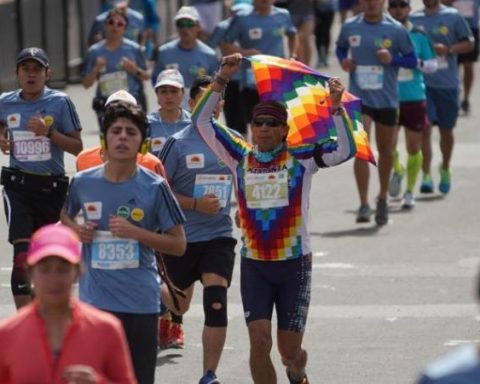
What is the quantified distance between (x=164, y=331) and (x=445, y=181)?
7759 mm

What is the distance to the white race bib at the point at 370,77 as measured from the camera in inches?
690

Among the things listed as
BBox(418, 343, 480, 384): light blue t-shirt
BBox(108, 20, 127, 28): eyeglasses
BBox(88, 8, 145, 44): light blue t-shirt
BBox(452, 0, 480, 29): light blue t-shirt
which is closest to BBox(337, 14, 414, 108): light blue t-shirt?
BBox(108, 20, 127, 28): eyeglasses

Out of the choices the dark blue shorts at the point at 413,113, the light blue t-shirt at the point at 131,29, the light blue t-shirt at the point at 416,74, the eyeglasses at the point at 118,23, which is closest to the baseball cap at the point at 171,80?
the light blue t-shirt at the point at 416,74

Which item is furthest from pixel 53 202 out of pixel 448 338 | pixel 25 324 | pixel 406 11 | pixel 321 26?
pixel 321 26

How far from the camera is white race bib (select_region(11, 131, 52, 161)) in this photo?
11906 millimetres

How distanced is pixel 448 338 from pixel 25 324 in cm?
632

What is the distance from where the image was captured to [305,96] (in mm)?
10977

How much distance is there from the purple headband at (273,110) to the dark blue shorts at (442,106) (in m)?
9.45

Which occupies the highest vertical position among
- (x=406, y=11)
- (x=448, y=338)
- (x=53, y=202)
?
(x=406, y=11)

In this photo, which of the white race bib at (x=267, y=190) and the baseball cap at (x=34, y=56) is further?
the baseball cap at (x=34, y=56)

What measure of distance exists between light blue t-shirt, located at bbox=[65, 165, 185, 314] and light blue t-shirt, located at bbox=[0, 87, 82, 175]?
3.17 meters

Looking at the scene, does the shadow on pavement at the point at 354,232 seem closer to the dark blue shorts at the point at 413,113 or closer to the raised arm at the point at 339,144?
the dark blue shorts at the point at 413,113

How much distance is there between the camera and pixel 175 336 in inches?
479

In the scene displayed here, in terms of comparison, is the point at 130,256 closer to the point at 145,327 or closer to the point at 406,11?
the point at 145,327
